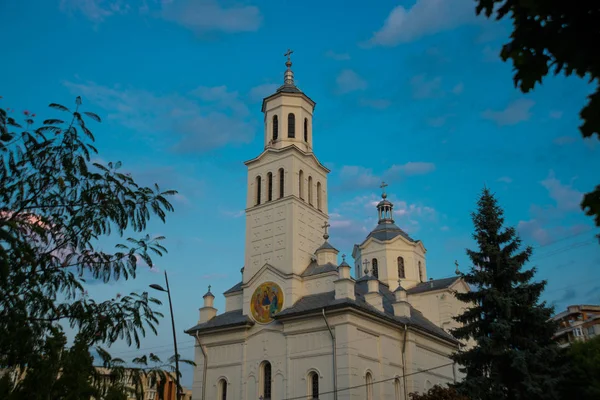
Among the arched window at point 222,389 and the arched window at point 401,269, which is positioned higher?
the arched window at point 401,269

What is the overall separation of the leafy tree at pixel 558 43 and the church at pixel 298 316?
88.0 feet

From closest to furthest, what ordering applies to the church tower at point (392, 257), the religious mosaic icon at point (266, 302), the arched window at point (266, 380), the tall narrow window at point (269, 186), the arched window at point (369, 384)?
1. the arched window at point (369, 384)
2. the arched window at point (266, 380)
3. the religious mosaic icon at point (266, 302)
4. the tall narrow window at point (269, 186)
5. the church tower at point (392, 257)

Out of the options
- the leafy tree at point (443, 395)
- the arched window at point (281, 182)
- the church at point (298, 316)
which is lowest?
the leafy tree at point (443, 395)

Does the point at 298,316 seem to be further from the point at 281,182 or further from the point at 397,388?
the point at 281,182

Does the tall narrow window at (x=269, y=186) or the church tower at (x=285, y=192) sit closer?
the church tower at (x=285, y=192)

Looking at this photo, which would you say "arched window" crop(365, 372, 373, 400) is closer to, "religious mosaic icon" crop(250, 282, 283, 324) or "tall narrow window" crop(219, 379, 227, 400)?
"religious mosaic icon" crop(250, 282, 283, 324)

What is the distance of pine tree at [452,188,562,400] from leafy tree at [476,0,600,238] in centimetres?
1888

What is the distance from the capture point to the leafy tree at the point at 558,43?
446 centimetres

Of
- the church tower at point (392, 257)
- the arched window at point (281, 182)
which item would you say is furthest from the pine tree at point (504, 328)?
the church tower at point (392, 257)

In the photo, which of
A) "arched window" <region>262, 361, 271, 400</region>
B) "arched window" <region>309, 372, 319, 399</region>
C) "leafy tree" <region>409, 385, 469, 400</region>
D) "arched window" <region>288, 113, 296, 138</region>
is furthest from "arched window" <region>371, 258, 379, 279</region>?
"leafy tree" <region>409, 385, 469, 400</region>

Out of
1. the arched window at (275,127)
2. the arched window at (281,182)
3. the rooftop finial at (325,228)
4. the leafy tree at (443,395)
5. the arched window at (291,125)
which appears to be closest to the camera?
the leafy tree at (443,395)

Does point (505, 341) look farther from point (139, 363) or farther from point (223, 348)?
point (223, 348)

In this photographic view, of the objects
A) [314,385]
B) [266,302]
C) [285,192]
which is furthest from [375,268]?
[314,385]

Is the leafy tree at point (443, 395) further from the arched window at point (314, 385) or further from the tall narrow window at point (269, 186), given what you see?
the tall narrow window at point (269, 186)
